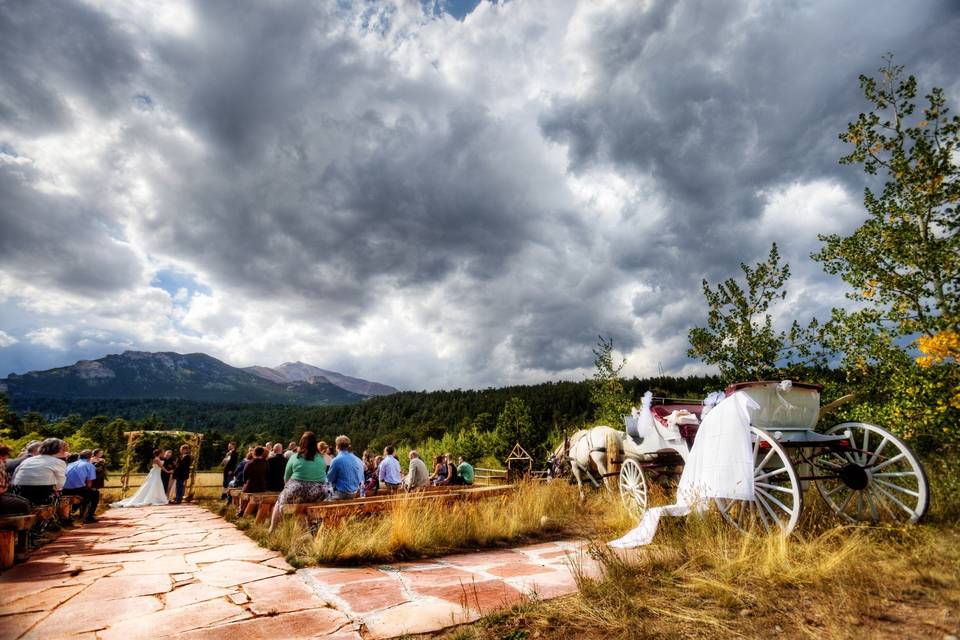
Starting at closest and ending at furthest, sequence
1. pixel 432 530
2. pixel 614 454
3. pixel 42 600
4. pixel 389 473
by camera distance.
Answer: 1. pixel 42 600
2. pixel 432 530
3. pixel 614 454
4. pixel 389 473

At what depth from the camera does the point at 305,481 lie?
→ 265 inches

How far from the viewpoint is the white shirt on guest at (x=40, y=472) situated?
6676mm

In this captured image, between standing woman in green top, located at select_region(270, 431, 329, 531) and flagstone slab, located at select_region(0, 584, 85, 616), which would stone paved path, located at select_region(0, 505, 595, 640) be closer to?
flagstone slab, located at select_region(0, 584, 85, 616)

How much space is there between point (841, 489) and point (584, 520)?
360cm

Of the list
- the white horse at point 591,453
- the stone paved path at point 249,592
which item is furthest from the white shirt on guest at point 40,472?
the white horse at point 591,453

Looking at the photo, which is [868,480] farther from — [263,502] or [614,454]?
[263,502]

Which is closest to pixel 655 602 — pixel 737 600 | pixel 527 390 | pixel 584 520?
pixel 737 600

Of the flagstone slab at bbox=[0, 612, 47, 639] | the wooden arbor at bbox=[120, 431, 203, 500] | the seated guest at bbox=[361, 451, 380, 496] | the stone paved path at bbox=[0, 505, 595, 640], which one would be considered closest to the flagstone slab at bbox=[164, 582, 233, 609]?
the stone paved path at bbox=[0, 505, 595, 640]

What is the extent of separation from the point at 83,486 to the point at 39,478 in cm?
261

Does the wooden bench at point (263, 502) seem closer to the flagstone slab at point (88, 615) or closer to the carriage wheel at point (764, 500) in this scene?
the flagstone slab at point (88, 615)

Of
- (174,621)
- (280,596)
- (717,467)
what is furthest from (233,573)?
(717,467)

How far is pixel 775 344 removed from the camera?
1175 centimetres

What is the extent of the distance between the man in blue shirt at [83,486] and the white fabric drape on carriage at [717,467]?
391 inches

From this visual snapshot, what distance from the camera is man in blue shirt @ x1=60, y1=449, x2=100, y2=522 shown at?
8.79 metres
